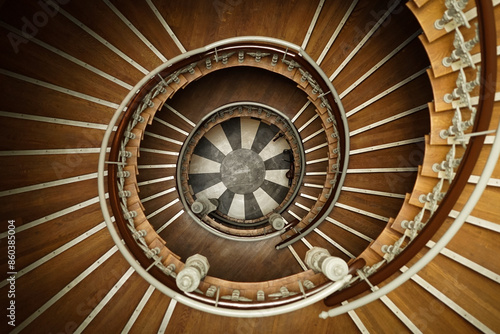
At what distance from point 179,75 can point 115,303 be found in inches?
172

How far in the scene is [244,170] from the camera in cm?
938

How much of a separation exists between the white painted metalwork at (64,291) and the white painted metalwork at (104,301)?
431 millimetres

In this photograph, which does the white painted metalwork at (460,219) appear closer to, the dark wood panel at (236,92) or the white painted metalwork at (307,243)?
the white painted metalwork at (307,243)

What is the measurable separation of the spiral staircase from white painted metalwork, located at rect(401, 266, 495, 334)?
0.7 inches

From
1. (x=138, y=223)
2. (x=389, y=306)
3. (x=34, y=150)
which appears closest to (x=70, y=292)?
(x=138, y=223)

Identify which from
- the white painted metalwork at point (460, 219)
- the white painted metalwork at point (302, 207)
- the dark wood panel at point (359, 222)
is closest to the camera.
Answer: the white painted metalwork at point (460, 219)

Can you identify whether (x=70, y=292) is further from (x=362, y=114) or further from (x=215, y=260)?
(x=362, y=114)

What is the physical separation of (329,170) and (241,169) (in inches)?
174

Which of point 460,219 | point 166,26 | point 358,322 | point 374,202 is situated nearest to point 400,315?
point 358,322

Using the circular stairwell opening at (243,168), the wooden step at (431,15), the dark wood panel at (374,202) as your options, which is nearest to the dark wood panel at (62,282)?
the dark wood panel at (374,202)

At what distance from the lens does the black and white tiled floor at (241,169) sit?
9297 millimetres

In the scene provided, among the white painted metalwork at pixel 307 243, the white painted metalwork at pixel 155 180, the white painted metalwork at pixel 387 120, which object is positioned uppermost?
the white painted metalwork at pixel 387 120

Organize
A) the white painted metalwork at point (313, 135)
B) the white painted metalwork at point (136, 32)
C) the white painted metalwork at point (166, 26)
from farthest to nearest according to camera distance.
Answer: the white painted metalwork at point (313, 135), the white painted metalwork at point (166, 26), the white painted metalwork at point (136, 32)

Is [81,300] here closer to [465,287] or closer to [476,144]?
[465,287]
